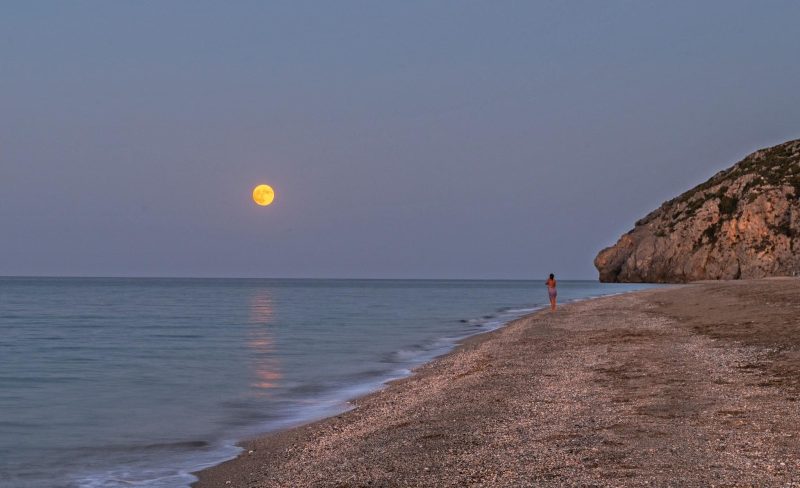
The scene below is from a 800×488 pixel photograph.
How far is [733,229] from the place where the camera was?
132 metres

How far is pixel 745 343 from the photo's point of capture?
23.2 metres

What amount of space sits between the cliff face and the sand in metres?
104

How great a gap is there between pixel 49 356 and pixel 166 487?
30258mm

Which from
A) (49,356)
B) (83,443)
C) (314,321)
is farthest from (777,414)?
(314,321)

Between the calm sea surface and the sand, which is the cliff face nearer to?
the calm sea surface

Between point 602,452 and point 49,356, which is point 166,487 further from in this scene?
point 49,356

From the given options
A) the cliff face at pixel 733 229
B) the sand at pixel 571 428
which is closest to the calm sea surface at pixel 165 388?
the sand at pixel 571 428

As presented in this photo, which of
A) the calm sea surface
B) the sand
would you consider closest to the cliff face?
the calm sea surface

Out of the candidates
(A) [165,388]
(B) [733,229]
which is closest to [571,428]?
(A) [165,388]

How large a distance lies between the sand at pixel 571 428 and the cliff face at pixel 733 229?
104m

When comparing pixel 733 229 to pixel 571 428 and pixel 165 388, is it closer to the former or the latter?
pixel 165 388

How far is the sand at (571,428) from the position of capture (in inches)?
364

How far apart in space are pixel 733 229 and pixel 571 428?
13259 centimetres

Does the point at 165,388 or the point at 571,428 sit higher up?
the point at 571,428
